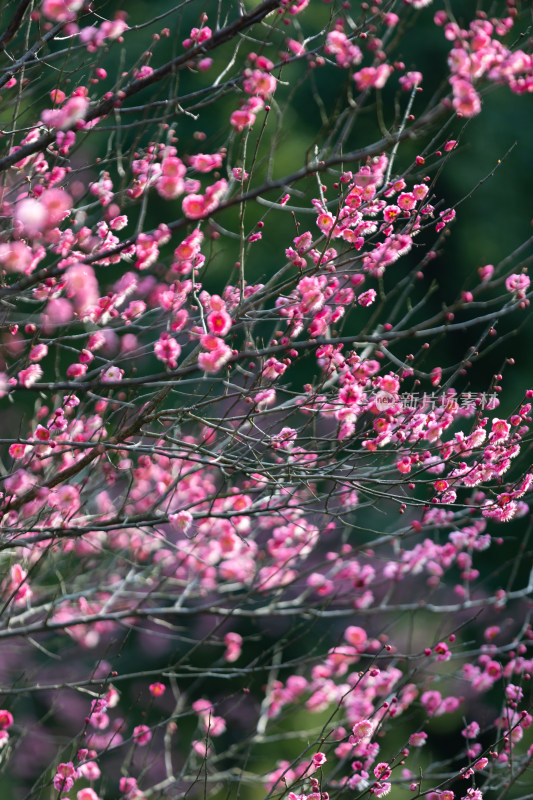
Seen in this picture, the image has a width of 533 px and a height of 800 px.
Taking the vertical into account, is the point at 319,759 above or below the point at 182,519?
below

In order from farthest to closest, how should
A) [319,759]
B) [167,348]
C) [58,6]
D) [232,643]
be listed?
[232,643], [319,759], [167,348], [58,6]

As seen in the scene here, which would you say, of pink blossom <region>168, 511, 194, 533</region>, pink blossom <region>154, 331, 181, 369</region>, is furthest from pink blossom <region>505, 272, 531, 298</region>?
pink blossom <region>168, 511, 194, 533</region>

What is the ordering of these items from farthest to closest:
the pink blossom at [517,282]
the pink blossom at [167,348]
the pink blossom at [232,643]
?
the pink blossom at [232,643] < the pink blossom at [517,282] < the pink blossom at [167,348]

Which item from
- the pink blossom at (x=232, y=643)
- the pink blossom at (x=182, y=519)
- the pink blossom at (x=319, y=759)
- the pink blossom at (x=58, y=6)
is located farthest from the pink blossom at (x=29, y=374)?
the pink blossom at (x=232, y=643)

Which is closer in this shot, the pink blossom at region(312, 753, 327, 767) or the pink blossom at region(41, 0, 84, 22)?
the pink blossom at region(41, 0, 84, 22)

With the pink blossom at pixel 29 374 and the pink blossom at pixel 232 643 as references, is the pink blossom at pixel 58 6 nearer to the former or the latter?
the pink blossom at pixel 29 374

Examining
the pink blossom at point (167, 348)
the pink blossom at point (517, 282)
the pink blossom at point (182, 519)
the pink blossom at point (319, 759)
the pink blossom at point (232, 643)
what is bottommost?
the pink blossom at point (232, 643)

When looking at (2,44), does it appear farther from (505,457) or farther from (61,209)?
(505,457)

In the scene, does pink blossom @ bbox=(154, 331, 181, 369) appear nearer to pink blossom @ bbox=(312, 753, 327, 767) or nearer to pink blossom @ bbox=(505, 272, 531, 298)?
pink blossom @ bbox=(505, 272, 531, 298)

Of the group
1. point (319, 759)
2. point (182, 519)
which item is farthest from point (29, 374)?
point (319, 759)

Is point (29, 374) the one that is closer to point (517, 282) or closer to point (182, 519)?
point (182, 519)

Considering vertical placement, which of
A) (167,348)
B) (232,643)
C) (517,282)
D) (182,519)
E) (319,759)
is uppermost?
(167,348)

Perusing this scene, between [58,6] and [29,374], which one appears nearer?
[58,6]

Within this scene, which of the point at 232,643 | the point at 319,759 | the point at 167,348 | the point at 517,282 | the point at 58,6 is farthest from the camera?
the point at 232,643
